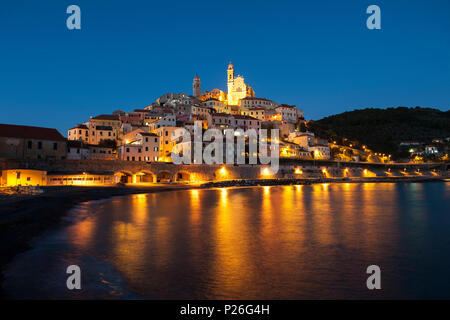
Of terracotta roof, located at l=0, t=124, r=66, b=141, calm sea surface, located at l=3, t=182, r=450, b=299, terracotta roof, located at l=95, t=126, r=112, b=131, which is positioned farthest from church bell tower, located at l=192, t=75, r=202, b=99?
calm sea surface, located at l=3, t=182, r=450, b=299

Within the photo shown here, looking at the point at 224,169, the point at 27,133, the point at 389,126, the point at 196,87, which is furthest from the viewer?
the point at 389,126

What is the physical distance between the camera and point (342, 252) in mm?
11758

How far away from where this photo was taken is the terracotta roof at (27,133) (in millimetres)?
36441

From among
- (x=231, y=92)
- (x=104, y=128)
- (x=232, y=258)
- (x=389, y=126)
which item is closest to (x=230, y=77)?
(x=231, y=92)

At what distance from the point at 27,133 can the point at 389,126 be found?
138429 millimetres

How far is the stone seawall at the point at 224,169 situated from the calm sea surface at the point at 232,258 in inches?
722

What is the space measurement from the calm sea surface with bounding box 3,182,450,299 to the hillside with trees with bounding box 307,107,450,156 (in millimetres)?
94095

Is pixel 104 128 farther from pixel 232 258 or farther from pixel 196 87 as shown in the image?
pixel 232 258

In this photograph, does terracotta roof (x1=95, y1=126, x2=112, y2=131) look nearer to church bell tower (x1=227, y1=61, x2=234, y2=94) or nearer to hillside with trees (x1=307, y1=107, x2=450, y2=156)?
church bell tower (x1=227, y1=61, x2=234, y2=94)

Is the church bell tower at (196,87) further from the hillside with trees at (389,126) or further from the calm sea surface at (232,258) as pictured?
the calm sea surface at (232,258)

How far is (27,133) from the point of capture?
37.9m
